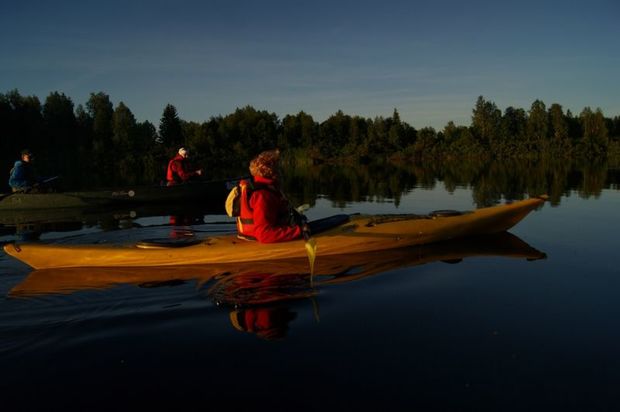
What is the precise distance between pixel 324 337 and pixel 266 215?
2562 mm

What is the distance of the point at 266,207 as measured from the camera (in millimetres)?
6574

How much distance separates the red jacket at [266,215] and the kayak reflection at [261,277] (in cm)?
37

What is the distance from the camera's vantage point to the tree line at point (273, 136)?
57375 mm

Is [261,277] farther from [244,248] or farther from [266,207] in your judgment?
[266,207]

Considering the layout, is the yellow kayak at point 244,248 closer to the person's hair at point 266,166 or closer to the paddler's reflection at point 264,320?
the person's hair at point 266,166

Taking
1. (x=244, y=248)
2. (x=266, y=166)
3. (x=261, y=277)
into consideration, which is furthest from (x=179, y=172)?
(x=261, y=277)

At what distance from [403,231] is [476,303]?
247 centimetres

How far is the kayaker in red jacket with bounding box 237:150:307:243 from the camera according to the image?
6438 millimetres

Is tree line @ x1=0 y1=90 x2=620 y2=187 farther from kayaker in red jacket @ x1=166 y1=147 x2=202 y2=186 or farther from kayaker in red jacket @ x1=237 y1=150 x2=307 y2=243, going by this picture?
kayaker in red jacket @ x1=237 y1=150 x2=307 y2=243

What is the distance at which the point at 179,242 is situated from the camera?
6.96 m

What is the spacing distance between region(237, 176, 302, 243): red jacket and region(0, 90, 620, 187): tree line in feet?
153

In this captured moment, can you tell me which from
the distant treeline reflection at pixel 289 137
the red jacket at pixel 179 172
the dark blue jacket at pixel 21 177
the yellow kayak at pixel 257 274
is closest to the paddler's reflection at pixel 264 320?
the yellow kayak at pixel 257 274

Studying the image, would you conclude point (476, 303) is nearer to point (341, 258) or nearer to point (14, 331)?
point (341, 258)

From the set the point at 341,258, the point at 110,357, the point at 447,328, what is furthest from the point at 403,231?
the point at 110,357
